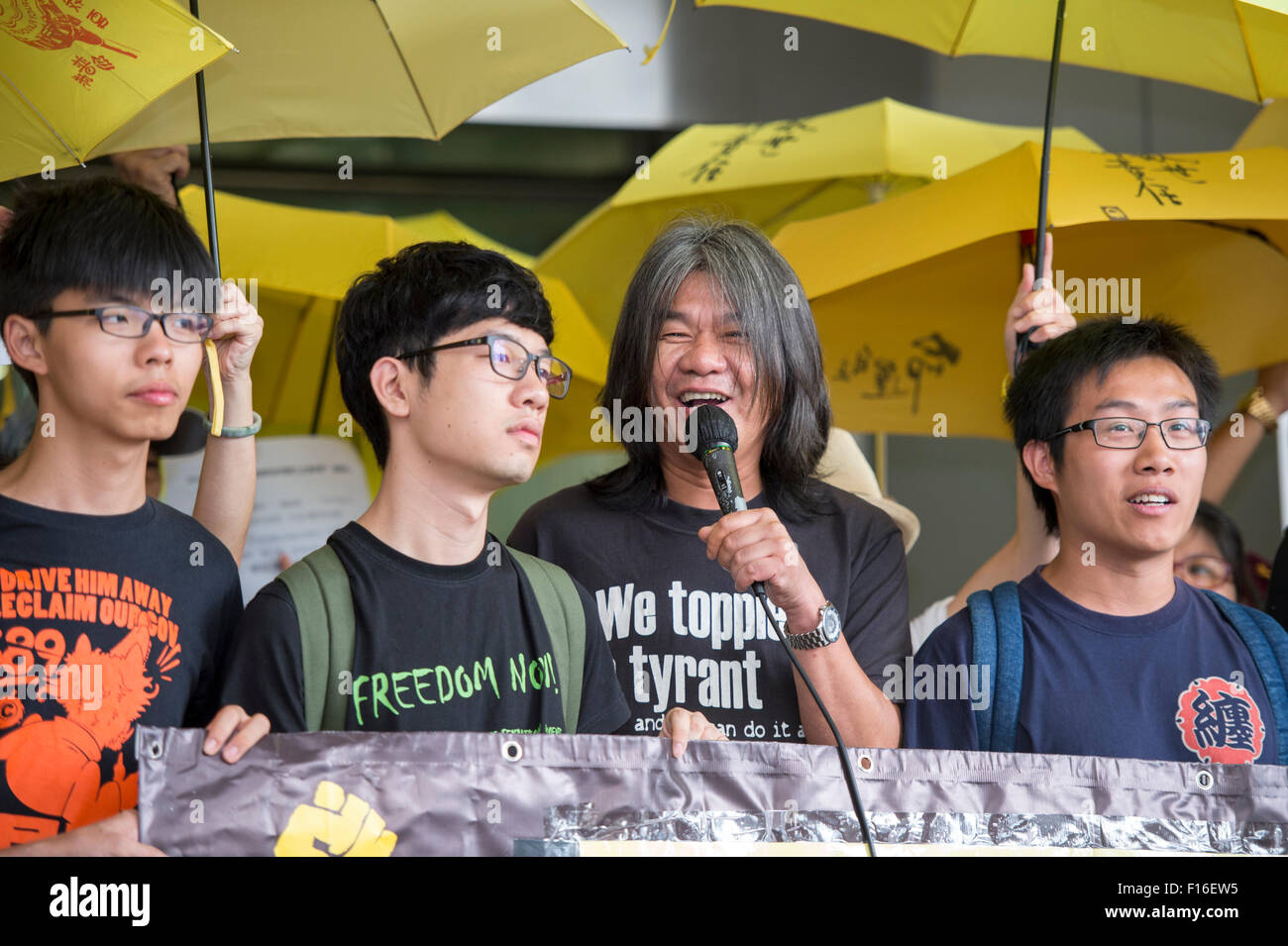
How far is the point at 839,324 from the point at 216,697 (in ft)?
6.09

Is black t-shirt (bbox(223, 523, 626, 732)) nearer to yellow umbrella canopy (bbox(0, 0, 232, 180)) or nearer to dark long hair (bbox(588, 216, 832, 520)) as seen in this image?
dark long hair (bbox(588, 216, 832, 520))

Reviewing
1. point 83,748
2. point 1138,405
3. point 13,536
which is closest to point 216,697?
point 83,748

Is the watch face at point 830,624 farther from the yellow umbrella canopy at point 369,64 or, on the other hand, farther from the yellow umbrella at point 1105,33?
the yellow umbrella canopy at point 369,64

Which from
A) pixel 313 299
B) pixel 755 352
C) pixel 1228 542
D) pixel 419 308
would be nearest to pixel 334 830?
pixel 419 308

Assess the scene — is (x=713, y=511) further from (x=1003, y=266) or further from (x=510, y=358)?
(x=1003, y=266)

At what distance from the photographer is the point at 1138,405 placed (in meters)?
2.20

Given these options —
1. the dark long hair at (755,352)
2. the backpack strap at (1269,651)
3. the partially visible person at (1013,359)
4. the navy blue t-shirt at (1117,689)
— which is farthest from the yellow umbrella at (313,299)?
the backpack strap at (1269,651)

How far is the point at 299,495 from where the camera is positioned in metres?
3.90

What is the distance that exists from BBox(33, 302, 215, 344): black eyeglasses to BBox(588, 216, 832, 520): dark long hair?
0.80 meters

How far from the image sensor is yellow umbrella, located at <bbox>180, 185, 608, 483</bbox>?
3486 millimetres

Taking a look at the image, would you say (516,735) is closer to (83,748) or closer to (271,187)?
(83,748)
